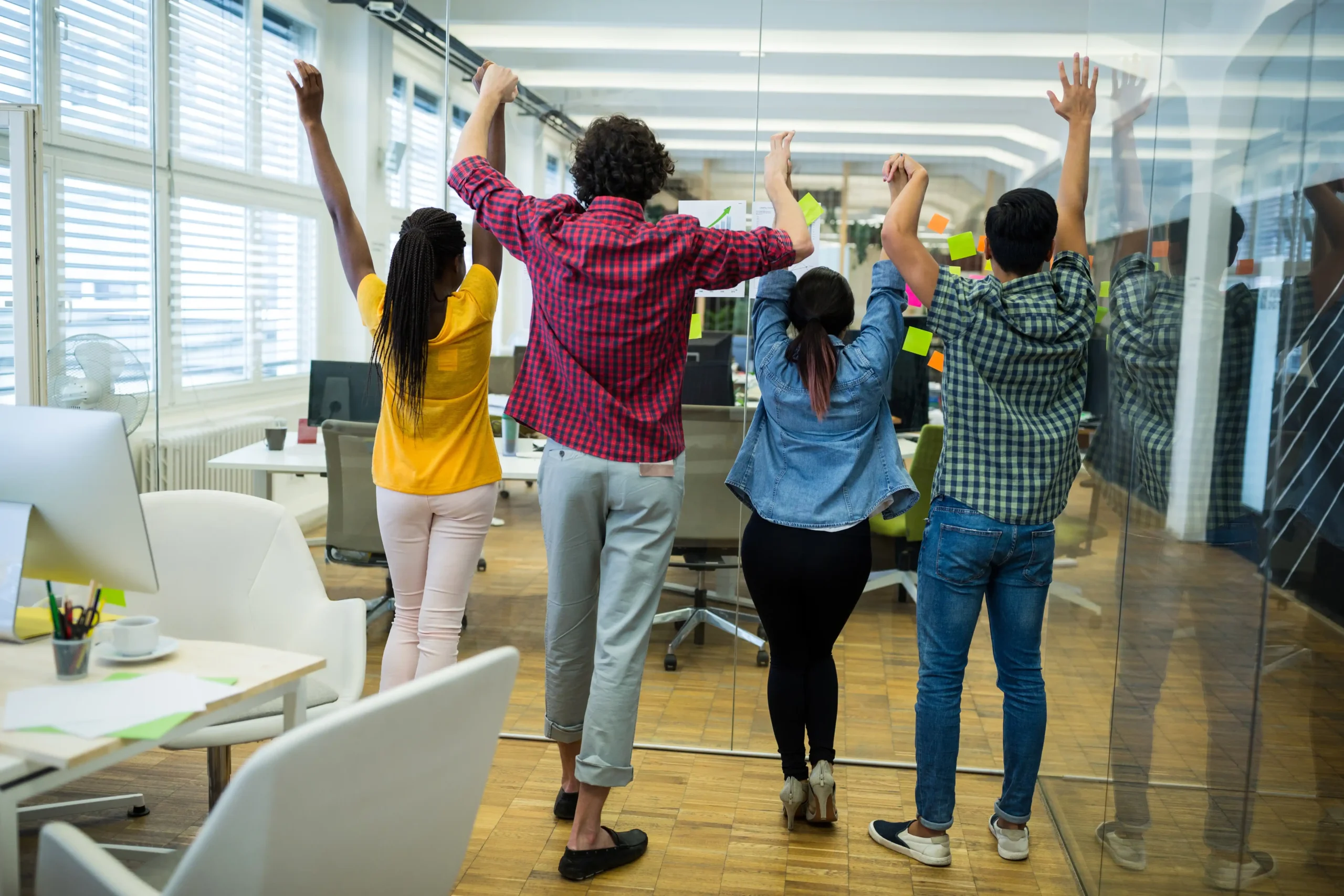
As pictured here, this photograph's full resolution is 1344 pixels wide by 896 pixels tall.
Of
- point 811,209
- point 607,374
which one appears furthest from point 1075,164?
point 607,374

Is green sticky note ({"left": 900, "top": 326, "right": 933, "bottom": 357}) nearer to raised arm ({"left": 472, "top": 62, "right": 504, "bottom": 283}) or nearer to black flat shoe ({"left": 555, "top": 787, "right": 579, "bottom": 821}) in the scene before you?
raised arm ({"left": 472, "top": 62, "right": 504, "bottom": 283})

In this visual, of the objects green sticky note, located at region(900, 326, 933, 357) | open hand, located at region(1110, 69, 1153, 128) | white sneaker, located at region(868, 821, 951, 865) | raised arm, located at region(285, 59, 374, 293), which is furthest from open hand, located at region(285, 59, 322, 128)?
white sneaker, located at region(868, 821, 951, 865)

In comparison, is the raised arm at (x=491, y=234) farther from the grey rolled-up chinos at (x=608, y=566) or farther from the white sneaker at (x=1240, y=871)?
the white sneaker at (x=1240, y=871)

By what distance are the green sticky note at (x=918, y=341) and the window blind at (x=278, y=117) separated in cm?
245

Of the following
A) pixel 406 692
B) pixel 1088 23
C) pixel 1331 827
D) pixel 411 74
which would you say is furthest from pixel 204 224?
pixel 1331 827

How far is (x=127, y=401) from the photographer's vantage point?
3.64 meters

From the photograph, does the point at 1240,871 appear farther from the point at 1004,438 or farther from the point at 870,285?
the point at 870,285

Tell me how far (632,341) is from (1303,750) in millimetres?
1415

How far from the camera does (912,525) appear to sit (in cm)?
359

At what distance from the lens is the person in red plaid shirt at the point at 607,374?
2.28 metres

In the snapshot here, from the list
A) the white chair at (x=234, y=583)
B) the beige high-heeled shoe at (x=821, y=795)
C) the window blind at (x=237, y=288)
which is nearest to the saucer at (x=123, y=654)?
the white chair at (x=234, y=583)

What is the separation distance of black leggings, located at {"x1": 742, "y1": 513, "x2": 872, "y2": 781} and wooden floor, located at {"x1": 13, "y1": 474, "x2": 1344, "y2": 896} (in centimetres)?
30

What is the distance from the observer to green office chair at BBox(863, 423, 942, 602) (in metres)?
3.42

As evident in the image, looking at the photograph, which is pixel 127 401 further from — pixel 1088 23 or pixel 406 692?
pixel 1088 23
